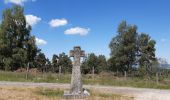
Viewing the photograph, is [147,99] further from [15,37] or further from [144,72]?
[15,37]

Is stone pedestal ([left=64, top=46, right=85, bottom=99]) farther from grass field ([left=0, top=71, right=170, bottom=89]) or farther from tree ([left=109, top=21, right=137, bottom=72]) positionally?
tree ([left=109, top=21, right=137, bottom=72])

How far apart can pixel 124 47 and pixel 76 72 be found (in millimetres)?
46736

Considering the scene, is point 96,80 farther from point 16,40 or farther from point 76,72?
point 16,40

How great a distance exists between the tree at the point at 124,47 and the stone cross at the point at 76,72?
45.5 m

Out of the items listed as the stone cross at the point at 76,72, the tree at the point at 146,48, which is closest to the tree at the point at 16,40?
the tree at the point at 146,48

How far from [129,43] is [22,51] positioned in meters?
19.2

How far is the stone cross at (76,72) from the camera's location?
18750 millimetres

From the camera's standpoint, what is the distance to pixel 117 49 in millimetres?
65062

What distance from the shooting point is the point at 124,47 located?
214ft

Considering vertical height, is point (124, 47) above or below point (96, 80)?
above

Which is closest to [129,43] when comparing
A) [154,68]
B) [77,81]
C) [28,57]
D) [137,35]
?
[137,35]

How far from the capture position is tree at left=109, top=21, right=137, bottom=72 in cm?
6494

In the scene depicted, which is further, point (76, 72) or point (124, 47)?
point (124, 47)

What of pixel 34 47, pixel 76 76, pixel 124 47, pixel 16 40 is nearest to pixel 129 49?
pixel 124 47
